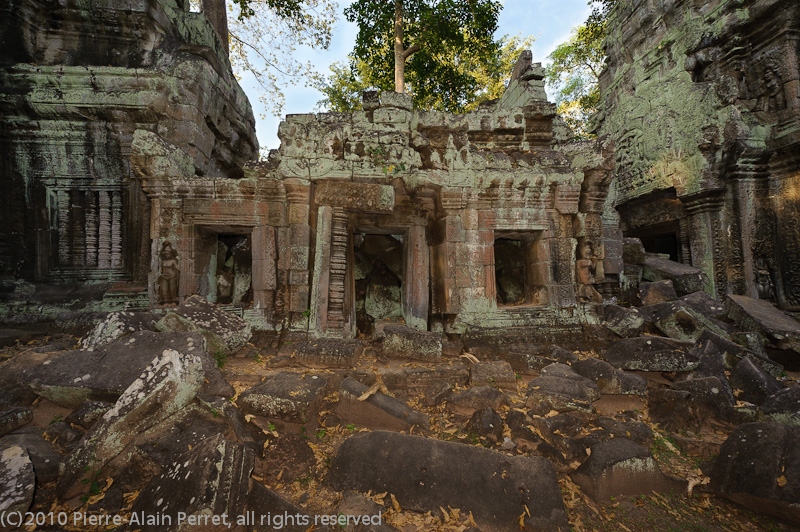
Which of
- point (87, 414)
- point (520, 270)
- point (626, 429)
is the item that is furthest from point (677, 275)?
point (87, 414)

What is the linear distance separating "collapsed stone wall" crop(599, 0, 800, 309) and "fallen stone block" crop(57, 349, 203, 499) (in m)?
9.16

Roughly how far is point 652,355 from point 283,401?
4.56 meters

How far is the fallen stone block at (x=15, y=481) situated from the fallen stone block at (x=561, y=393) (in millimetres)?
4139

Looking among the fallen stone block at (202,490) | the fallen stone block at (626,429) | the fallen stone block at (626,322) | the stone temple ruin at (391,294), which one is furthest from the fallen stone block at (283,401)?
the fallen stone block at (626,322)

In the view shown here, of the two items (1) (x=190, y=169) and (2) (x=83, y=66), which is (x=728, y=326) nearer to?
(1) (x=190, y=169)

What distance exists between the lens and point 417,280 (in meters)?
6.20

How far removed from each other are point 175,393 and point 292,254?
2.80m

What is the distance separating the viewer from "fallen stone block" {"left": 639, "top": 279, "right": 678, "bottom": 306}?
22.0 ft

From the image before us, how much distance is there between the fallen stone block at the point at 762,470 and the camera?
2365 mm

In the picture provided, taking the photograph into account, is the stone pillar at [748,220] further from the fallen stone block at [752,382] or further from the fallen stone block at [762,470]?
the fallen stone block at [762,470]

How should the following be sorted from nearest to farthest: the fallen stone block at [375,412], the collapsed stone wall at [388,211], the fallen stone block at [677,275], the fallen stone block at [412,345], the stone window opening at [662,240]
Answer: the fallen stone block at [375,412] → the fallen stone block at [412,345] → the collapsed stone wall at [388,211] → the fallen stone block at [677,275] → the stone window opening at [662,240]

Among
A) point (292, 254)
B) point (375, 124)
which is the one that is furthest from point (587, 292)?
point (292, 254)

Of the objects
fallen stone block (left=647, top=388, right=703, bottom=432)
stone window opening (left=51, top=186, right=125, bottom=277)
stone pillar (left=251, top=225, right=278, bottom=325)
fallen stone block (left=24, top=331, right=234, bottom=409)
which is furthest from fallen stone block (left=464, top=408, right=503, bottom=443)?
stone window opening (left=51, top=186, right=125, bottom=277)

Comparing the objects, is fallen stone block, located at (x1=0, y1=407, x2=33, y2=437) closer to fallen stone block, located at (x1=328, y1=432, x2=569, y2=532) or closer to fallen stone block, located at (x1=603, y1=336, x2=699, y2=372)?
fallen stone block, located at (x1=328, y1=432, x2=569, y2=532)
